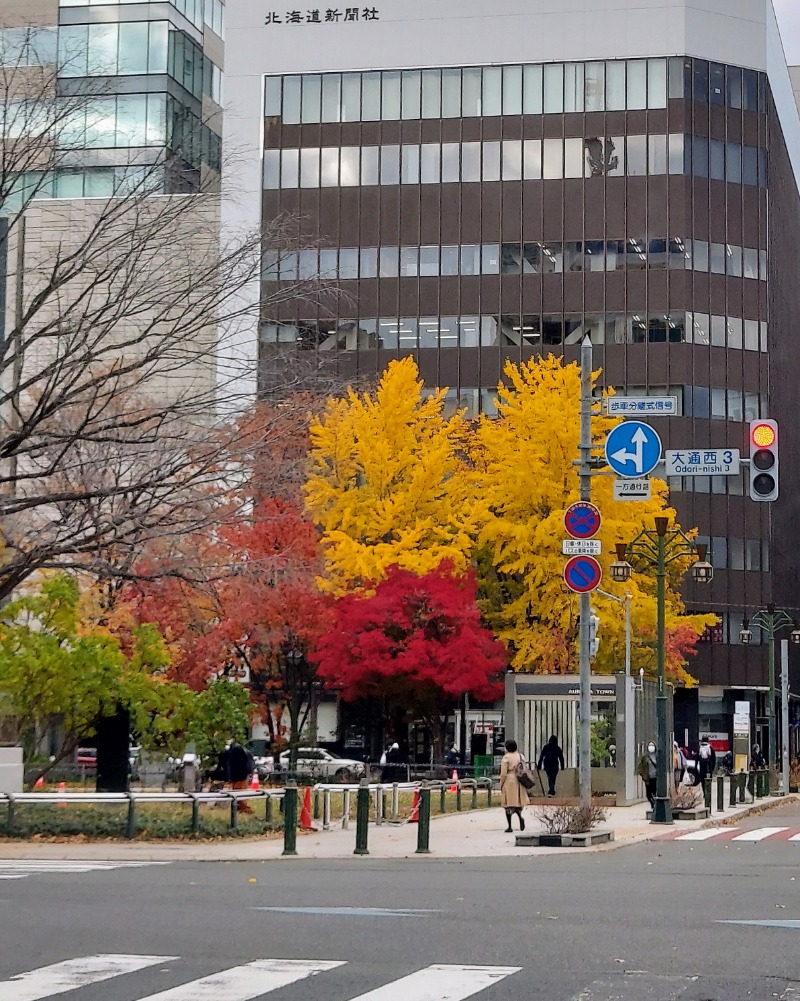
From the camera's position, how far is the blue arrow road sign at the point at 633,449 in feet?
85.2

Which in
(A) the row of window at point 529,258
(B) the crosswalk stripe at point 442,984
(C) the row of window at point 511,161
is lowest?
(B) the crosswalk stripe at point 442,984

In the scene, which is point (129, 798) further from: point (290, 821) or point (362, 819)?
point (362, 819)

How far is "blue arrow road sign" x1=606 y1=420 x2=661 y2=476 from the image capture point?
85.2 ft

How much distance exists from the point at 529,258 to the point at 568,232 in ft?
7.03

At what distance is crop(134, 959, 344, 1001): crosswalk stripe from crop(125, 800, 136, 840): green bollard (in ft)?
46.5

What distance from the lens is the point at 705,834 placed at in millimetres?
29375

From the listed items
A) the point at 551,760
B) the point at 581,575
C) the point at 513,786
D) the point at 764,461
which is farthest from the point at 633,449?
the point at 551,760

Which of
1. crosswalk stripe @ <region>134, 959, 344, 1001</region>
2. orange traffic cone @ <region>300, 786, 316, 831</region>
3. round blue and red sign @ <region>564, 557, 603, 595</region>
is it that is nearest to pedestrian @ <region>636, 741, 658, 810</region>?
orange traffic cone @ <region>300, 786, 316, 831</region>

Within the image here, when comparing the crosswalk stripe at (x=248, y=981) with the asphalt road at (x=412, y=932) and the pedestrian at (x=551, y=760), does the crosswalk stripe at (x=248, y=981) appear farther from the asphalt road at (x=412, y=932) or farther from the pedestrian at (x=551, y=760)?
the pedestrian at (x=551, y=760)

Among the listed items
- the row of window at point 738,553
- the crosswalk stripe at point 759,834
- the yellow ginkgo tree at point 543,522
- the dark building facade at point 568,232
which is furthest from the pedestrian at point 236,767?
the row of window at point 738,553

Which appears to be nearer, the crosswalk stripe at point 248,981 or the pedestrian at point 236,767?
the crosswalk stripe at point 248,981

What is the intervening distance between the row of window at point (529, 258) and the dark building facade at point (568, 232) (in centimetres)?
9

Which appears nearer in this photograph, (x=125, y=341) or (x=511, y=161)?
(x=125, y=341)

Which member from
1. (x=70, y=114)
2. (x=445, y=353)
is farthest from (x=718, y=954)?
(x=445, y=353)
